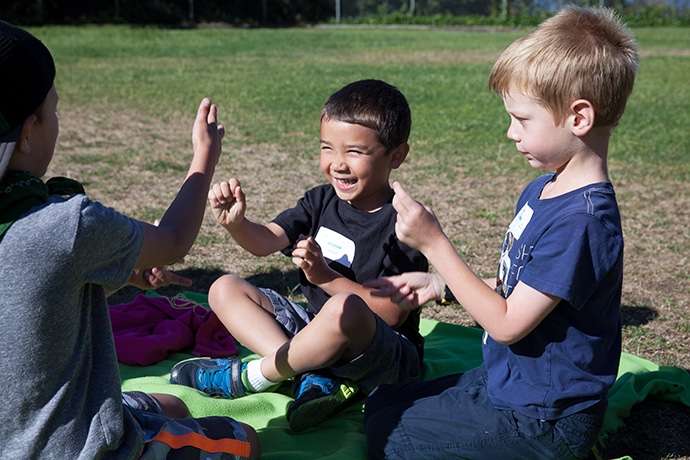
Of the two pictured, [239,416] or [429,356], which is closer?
[239,416]

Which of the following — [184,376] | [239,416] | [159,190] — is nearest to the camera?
[239,416]

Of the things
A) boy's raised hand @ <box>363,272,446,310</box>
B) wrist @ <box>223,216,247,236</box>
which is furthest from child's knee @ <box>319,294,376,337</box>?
wrist @ <box>223,216,247,236</box>

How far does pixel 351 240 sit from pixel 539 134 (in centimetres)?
106

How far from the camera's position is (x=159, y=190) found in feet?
23.4

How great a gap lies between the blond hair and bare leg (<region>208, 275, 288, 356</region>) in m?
1.40

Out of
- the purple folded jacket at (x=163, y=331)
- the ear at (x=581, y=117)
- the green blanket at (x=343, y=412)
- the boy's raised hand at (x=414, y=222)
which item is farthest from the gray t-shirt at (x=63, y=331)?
the purple folded jacket at (x=163, y=331)

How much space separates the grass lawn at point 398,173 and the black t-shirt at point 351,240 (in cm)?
118

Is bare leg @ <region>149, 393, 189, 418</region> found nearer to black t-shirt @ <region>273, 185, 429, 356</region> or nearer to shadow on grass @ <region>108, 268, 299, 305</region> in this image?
black t-shirt @ <region>273, 185, 429, 356</region>

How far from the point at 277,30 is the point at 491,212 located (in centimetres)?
2495

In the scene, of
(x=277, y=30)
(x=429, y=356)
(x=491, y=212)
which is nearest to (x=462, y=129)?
(x=491, y=212)

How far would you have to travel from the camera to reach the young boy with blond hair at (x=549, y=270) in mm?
2566

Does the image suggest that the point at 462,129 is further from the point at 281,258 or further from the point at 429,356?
the point at 429,356

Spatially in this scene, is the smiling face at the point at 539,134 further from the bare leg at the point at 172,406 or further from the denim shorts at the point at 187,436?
the bare leg at the point at 172,406

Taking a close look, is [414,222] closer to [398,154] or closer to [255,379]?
[398,154]
